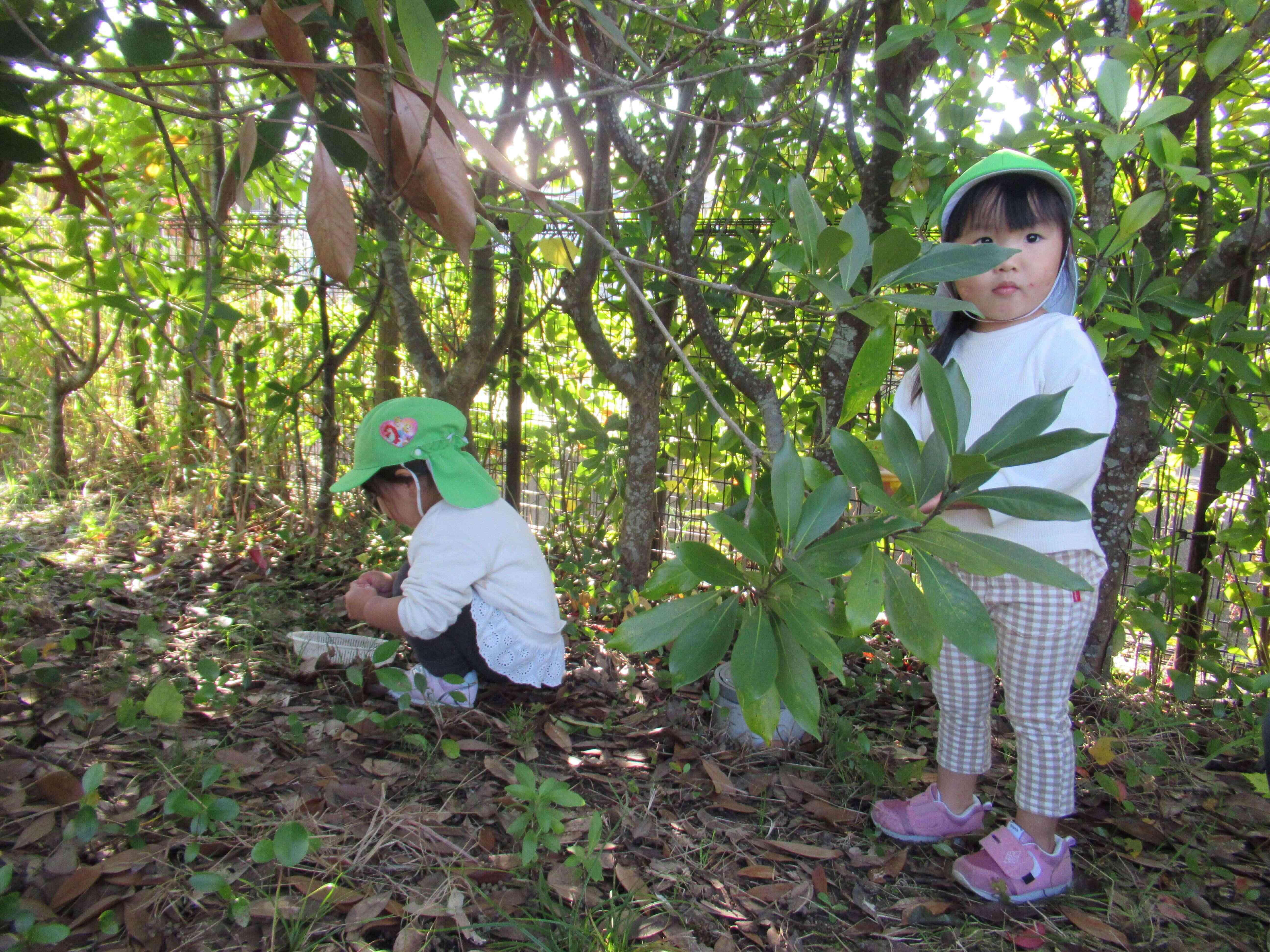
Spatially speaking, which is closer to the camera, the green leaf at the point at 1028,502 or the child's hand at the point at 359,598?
the green leaf at the point at 1028,502

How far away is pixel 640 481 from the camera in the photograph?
2984 millimetres

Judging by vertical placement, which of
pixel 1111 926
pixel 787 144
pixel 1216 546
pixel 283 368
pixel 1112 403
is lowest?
pixel 1111 926

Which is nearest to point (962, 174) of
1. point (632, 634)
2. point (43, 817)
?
point (632, 634)

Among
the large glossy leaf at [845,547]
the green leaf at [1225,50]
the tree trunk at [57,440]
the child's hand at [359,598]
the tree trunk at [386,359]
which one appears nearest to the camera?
the large glossy leaf at [845,547]

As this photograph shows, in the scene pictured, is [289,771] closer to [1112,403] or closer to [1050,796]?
[1050,796]

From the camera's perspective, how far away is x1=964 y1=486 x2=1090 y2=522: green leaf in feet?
2.99

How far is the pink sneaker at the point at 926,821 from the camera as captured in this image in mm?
1730

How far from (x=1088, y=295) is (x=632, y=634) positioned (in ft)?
5.00

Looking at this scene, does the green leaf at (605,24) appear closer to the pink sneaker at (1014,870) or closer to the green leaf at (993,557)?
the green leaf at (993,557)

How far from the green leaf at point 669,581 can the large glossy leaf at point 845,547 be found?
180 mm

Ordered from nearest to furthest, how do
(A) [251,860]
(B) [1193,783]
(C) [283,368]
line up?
1. (A) [251,860]
2. (B) [1193,783]
3. (C) [283,368]

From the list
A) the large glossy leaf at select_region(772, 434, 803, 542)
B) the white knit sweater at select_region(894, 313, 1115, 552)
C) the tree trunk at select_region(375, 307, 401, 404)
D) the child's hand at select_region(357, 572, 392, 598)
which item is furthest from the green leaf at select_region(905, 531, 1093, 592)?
the tree trunk at select_region(375, 307, 401, 404)

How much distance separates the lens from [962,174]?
1.61 meters

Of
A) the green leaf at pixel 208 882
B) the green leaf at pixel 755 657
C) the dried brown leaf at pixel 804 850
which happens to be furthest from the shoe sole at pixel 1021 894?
the green leaf at pixel 208 882
